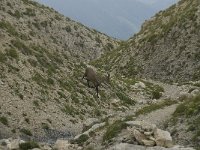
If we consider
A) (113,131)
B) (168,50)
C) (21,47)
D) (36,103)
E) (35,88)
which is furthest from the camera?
(168,50)

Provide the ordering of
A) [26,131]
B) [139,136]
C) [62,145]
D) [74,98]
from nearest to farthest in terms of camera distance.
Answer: [139,136] < [62,145] < [26,131] < [74,98]

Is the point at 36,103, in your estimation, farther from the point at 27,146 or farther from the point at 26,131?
the point at 27,146

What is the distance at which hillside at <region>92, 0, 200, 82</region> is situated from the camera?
7600 centimetres

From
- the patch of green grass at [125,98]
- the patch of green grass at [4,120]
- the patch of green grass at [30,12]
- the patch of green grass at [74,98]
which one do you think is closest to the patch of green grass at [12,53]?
the patch of green grass at [74,98]

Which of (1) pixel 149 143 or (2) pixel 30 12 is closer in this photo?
(1) pixel 149 143

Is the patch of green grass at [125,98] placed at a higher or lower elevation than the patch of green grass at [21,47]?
lower

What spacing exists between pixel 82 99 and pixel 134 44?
3604cm

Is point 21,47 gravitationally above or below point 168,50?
below

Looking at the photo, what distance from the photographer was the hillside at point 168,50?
76.0 m

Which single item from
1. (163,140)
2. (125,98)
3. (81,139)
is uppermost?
(125,98)

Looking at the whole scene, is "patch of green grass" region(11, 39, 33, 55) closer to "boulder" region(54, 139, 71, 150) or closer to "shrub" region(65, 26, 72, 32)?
"boulder" region(54, 139, 71, 150)

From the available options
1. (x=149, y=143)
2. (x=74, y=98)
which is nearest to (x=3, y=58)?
(x=74, y=98)

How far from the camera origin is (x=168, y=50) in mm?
81188

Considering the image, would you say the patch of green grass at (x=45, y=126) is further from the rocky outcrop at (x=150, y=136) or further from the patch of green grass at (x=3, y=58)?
the rocky outcrop at (x=150, y=136)
